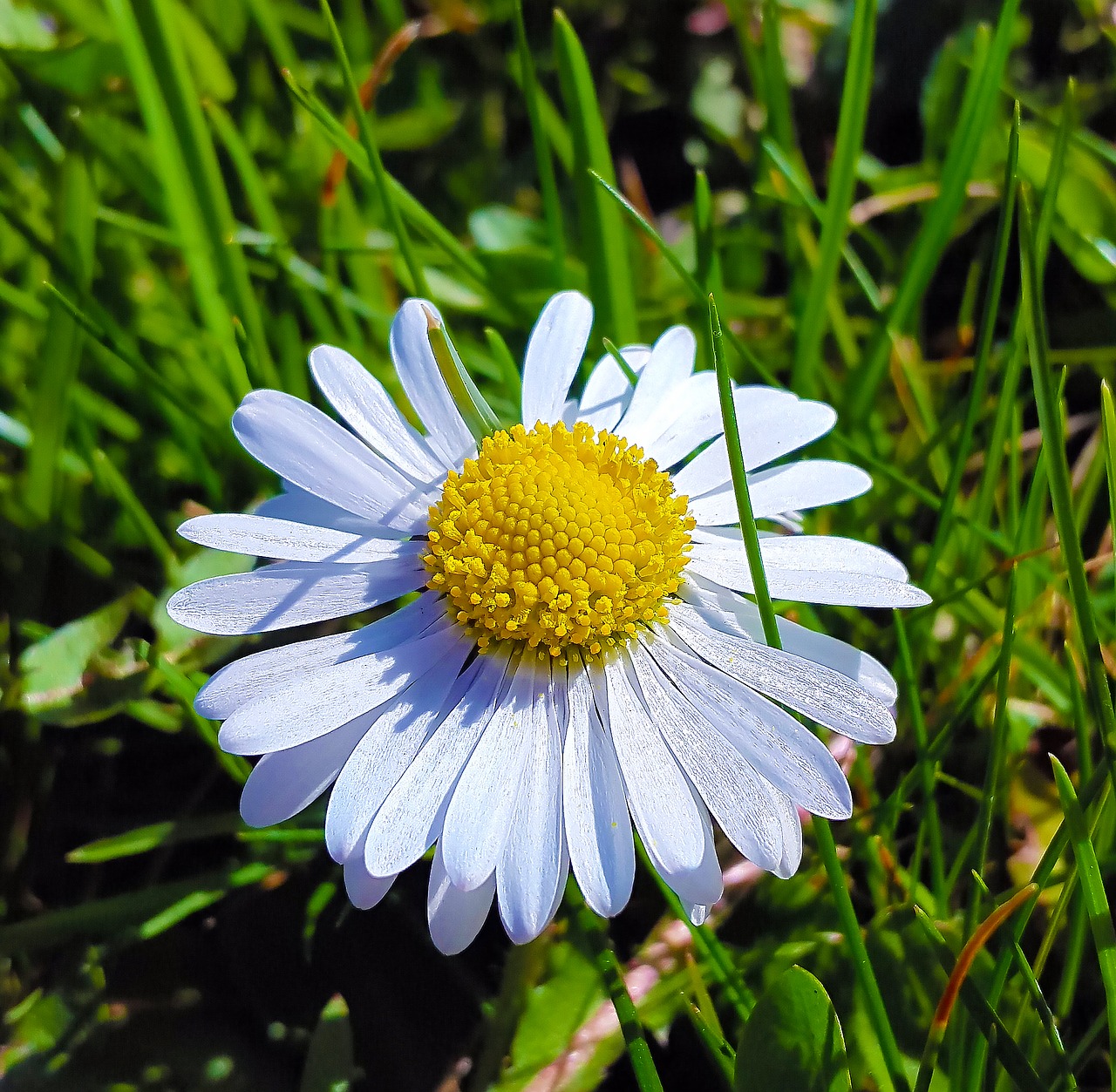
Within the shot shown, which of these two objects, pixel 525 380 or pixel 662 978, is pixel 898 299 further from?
pixel 662 978

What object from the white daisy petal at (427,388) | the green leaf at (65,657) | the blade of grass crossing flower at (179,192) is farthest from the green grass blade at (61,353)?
the white daisy petal at (427,388)

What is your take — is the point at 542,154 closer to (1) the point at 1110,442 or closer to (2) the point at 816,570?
(2) the point at 816,570

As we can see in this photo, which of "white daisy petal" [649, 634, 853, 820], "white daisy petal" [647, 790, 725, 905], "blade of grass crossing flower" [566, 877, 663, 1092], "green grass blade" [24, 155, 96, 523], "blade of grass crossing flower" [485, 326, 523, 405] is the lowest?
"blade of grass crossing flower" [566, 877, 663, 1092]

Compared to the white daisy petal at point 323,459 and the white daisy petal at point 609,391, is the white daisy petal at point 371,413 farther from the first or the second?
the white daisy petal at point 609,391

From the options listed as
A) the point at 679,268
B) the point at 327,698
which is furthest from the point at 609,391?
the point at 327,698

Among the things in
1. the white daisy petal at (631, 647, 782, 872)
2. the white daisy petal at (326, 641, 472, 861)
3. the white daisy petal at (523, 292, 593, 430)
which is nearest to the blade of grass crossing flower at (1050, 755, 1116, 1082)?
the white daisy petal at (631, 647, 782, 872)

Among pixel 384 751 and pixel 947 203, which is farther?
pixel 947 203

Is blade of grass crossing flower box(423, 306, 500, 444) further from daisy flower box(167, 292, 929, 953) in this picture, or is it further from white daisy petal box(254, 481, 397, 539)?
white daisy petal box(254, 481, 397, 539)
